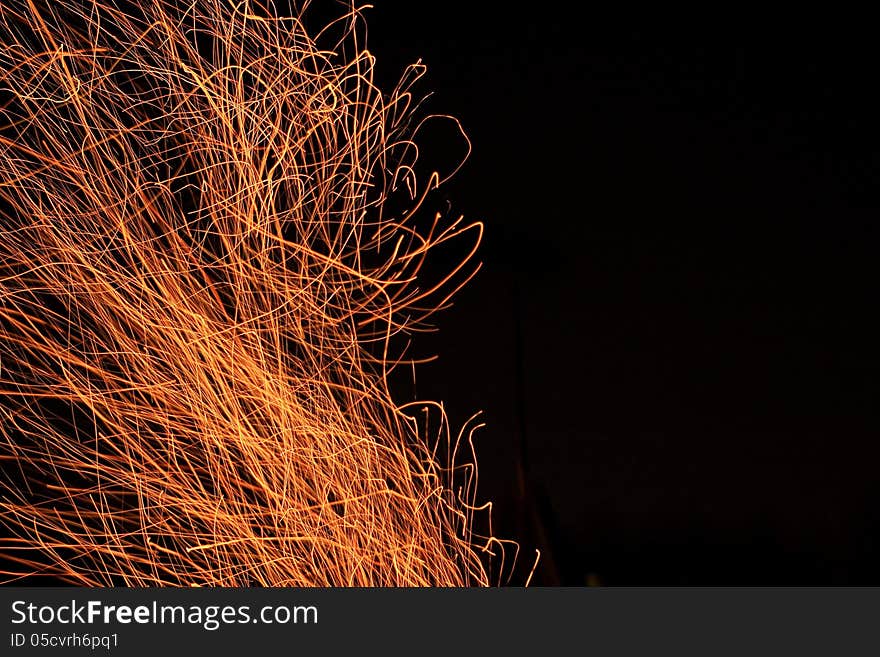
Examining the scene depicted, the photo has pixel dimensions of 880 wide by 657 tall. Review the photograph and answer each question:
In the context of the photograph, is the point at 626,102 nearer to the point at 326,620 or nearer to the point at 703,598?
the point at 703,598

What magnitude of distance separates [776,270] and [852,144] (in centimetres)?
45

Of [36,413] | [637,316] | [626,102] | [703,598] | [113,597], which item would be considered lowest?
[703,598]

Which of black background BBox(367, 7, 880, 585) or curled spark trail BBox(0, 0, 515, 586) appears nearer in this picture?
curled spark trail BBox(0, 0, 515, 586)

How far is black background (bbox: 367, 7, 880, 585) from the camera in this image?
2166 millimetres

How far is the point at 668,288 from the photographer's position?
86.8 inches

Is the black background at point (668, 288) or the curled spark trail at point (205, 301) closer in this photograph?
the curled spark trail at point (205, 301)

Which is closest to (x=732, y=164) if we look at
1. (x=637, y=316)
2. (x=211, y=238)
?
(x=637, y=316)

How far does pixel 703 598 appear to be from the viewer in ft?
5.32

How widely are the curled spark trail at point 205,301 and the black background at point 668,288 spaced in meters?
0.40

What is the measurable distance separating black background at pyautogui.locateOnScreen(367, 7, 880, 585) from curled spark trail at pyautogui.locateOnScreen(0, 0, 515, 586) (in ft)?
1.32

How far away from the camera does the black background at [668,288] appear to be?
2166mm

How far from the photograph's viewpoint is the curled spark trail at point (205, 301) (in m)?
1.76

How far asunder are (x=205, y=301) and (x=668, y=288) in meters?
1.30

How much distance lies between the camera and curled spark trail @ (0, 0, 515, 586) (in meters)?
1.76
